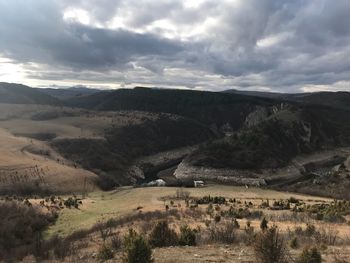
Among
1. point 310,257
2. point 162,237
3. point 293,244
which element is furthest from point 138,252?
point 293,244

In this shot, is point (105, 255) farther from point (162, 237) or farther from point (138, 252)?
point (138, 252)

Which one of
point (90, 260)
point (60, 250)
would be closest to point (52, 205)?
point (60, 250)

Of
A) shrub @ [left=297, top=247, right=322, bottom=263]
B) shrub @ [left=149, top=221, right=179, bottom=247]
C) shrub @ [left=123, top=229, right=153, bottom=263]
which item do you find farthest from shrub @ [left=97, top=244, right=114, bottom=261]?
shrub @ [left=297, top=247, right=322, bottom=263]

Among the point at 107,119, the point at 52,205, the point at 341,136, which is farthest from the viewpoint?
the point at 107,119

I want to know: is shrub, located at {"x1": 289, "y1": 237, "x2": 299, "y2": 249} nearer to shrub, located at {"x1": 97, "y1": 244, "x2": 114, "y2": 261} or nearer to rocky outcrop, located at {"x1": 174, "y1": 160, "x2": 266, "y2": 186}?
shrub, located at {"x1": 97, "y1": 244, "x2": 114, "y2": 261}

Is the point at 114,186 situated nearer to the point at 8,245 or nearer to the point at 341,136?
the point at 8,245

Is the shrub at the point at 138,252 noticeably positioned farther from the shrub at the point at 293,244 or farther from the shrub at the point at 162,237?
the shrub at the point at 293,244

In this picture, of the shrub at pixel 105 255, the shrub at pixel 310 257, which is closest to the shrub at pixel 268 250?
the shrub at pixel 310 257

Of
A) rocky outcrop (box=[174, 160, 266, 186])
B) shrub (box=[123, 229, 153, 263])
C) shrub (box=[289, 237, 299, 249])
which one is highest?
shrub (box=[123, 229, 153, 263])

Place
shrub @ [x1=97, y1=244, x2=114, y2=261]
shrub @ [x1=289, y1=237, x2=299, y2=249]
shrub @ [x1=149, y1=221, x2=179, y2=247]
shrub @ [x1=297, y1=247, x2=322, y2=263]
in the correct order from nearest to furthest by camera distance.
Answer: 1. shrub @ [x1=297, y1=247, x2=322, y2=263]
2. shrub @ [x1=97, y1=244, x2=114, y2=261]
3. shrub @ [x1=289, y1=237, x2=299, y2=249]
4. shrub @ [x1=149, y1=221, x2=179, y2=247]
